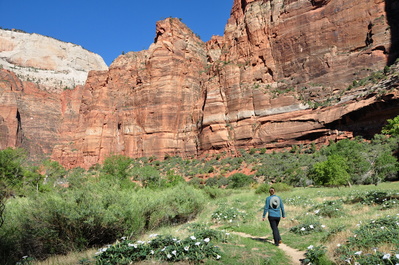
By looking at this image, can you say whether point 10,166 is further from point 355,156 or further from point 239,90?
point 239,90

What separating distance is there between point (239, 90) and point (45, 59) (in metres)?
98.6

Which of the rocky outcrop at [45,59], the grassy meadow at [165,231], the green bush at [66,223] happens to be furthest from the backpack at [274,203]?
the rocky outcrop at [45,59]

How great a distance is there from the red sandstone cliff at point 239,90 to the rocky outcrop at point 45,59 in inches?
1043

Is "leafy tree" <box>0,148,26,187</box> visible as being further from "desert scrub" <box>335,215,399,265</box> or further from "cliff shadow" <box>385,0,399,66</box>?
"cliff shadow" <box>385,0,399,66</box>

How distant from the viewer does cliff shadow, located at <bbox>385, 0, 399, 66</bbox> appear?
39.9 meters

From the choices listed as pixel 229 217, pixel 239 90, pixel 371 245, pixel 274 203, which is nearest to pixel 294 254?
pixel 274 203

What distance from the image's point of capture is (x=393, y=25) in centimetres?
4122

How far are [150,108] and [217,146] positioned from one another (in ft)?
61.1

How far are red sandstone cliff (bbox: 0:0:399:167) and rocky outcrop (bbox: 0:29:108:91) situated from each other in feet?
86.9

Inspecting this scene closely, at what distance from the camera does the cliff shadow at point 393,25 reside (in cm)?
3988

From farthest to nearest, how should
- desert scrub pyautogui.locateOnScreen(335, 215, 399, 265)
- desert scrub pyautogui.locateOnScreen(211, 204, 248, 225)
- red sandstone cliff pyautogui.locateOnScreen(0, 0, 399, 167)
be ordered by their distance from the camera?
red sandstone cliff pyautogui.locateOnScreen(0, 0, 399, 167)
desert scrub pyautogui.locateOnScreen(211, 204, 248, 225)
desert scrub pyautogui.locateOnScreen(335, 215, 399, 265)

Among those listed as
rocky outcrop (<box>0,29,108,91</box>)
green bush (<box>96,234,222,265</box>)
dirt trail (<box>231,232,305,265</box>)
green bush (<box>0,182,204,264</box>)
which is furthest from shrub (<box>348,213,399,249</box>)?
rocky outcrop (<box>0,29,108,91</box>)

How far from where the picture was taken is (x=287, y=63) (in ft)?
162

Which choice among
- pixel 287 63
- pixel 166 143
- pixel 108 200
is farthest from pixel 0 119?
pixel 108 200
